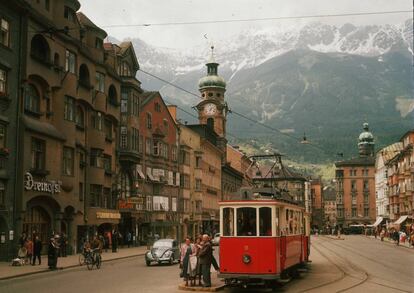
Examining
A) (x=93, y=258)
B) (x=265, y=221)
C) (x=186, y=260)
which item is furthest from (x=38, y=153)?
(x=265, y=221)

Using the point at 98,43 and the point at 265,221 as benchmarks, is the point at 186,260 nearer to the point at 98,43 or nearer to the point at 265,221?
the point at 265,221

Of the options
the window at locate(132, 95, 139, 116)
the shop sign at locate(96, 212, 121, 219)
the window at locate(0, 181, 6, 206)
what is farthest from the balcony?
the window at locate(0, 181, 6, 206)

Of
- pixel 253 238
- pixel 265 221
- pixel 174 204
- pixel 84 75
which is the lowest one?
pixel 253 238

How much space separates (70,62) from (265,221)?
3076 cm

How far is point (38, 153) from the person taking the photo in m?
43.8

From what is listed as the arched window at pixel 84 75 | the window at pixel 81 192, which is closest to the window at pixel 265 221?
the window at pixel 81 192

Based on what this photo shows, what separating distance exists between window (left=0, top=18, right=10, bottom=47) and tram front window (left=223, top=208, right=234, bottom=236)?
22282mm

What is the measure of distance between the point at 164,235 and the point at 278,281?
52816 mm

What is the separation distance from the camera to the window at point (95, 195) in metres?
55.1

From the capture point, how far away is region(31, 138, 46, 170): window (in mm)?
43125

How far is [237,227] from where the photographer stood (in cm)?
2333

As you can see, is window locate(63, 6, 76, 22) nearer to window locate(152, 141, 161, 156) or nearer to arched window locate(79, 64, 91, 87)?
arched window locate(79, 64, 91, 87)

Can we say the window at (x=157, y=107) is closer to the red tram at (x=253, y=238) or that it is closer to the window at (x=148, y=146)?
the window at (x=148, y=146)

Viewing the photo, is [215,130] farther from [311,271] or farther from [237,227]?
[237,227]
